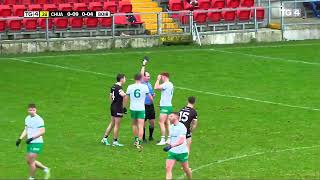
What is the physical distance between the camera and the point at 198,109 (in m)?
31.2

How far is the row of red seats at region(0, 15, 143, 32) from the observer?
43.2 meters

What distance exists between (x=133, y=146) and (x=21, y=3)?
23.1m

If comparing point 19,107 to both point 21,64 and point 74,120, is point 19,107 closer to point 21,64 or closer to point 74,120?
point 74,120

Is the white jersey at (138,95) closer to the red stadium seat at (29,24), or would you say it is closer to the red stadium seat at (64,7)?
the red stadium seat at (29,24)

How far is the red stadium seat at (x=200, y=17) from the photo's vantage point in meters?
46.2

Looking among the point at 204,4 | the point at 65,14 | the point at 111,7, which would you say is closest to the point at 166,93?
the point at 65,14

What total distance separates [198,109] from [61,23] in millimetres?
15147

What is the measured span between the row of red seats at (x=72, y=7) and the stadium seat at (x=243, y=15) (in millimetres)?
5836

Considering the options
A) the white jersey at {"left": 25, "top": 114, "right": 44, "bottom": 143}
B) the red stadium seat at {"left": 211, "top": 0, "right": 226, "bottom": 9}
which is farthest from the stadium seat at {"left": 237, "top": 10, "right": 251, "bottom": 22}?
the white jersey at {"left": 25, "top": 114, "right": 44, "bottom": 143}

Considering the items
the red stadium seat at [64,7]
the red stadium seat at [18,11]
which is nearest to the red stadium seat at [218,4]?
the red stadium seat at [64,7]

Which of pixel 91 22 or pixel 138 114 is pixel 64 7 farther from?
pixel 138 114

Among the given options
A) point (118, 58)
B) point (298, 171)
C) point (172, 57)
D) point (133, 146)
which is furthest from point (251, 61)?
point (298, 171)

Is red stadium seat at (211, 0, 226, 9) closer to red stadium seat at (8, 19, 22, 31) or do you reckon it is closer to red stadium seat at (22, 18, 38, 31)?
red stadium seat at (22, 18, 38, 31)

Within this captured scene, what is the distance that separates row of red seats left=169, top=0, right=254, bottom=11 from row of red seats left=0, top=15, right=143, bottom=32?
2.96 meters
